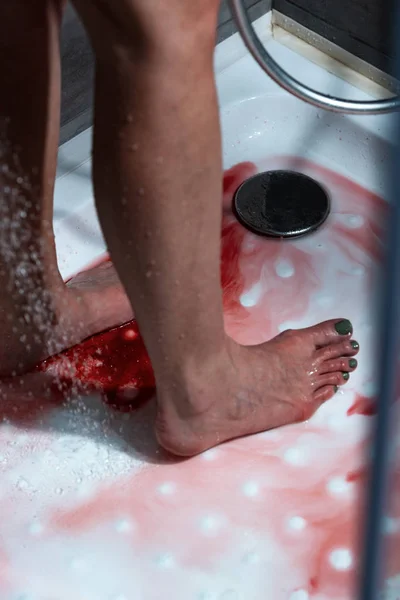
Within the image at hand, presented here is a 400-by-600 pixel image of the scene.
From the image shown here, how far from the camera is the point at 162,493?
1008mm

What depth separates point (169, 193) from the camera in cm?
73

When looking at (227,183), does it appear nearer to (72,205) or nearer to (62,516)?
(72,205)

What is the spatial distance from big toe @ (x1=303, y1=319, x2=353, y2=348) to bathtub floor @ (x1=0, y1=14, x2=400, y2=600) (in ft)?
0.15

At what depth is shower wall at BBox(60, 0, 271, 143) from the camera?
1.24 metres

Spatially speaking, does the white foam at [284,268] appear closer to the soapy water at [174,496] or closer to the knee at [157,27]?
the soapy water at [174,496]

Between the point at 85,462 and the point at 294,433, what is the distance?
0.87ft

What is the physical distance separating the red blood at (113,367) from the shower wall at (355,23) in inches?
24.2

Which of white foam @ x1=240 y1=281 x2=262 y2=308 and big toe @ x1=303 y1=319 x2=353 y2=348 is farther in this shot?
white foam @ x1=240 y1=281 x2=262 y2=308

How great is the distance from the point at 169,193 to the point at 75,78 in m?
0.63

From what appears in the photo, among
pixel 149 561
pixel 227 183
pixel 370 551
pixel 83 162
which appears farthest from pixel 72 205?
pixel 370 551

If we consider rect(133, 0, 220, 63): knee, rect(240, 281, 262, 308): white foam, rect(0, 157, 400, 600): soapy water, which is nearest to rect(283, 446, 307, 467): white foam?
rect(0, 157, 400, 600): soapy water

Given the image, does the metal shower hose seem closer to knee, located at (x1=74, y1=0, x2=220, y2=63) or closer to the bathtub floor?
the bathtub floor

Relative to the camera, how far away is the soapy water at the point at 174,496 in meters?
0.93

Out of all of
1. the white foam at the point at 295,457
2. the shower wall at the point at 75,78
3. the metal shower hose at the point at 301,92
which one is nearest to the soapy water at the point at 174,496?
the white foam at the point at 295,457
